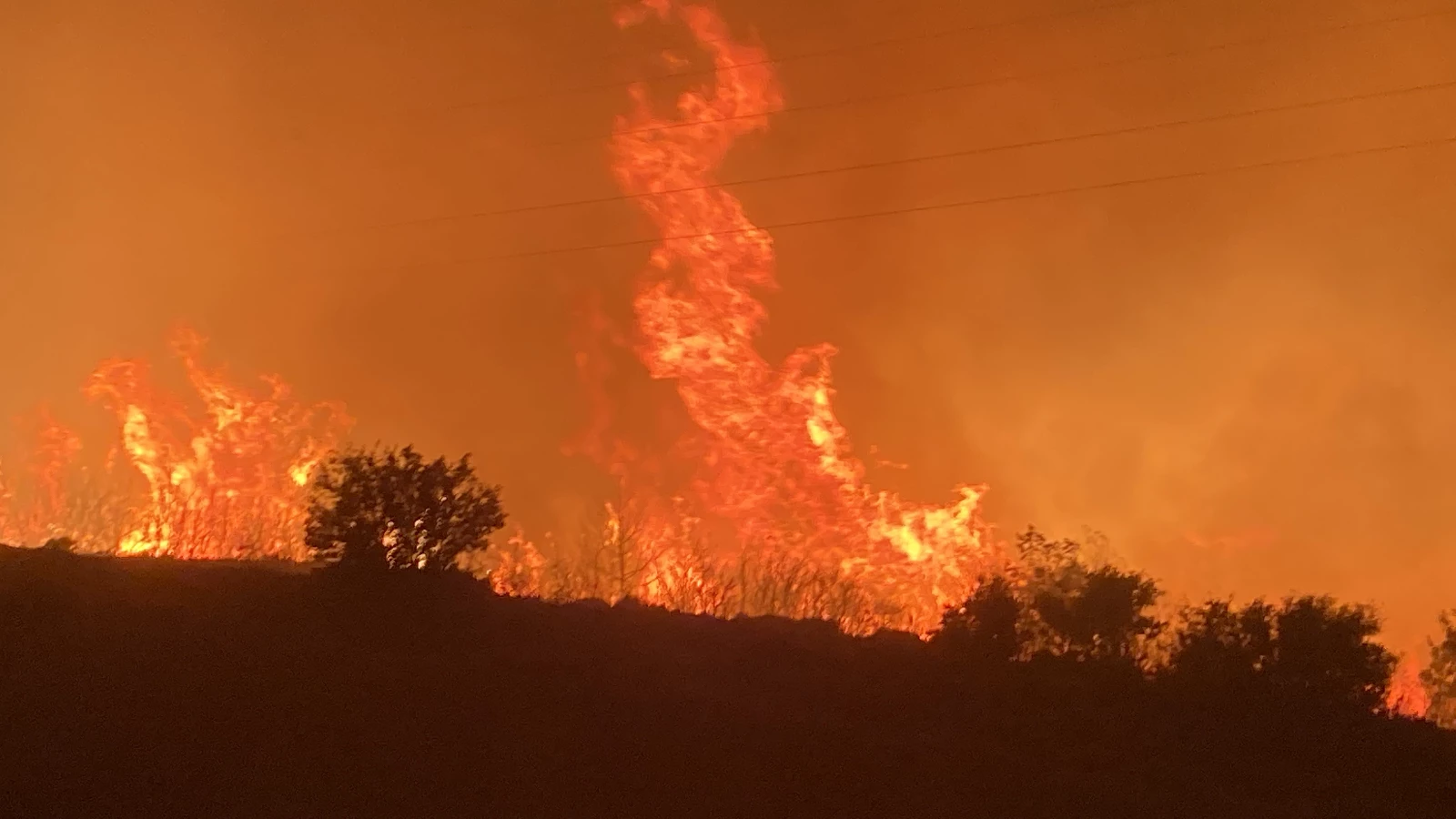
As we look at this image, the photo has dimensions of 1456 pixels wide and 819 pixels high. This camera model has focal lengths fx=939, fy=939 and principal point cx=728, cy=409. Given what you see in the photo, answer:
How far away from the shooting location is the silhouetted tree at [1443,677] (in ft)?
117

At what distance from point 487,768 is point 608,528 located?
40707 millimetres

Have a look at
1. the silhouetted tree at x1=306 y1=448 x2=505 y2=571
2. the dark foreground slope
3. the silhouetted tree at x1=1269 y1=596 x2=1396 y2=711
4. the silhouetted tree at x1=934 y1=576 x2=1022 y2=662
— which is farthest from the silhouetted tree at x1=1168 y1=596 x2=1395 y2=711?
the silhouetted tree at x1=306 y1=448 x2=505 y2=571

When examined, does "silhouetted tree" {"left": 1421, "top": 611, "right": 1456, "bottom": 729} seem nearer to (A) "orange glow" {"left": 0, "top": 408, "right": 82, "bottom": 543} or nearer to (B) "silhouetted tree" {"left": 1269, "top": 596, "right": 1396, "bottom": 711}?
(B) "silhouetted tree" {"left": 1269, "top": 596, "right": 1396, "bottom": 711}

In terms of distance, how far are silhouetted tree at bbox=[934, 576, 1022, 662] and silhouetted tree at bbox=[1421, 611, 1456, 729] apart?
23494mm

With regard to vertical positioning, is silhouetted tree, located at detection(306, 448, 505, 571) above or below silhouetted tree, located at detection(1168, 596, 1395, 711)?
above

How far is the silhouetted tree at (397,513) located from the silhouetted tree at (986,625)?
11328 mm

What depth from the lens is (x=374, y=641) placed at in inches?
557

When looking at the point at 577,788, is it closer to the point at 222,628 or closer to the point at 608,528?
the point at 222,628

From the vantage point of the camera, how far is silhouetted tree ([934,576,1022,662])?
22.2m

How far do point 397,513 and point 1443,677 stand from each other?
3952 cm

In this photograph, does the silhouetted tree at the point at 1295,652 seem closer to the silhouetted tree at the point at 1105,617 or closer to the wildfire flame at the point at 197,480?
the silhouetted tree at the point at 1105,617

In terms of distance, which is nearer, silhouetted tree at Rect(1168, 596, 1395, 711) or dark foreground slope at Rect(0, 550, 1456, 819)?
dark foreground slope at Rect(0, 550, 1456, 819)

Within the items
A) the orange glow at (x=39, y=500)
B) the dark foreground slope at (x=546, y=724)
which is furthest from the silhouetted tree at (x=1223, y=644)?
the orange glow at (x=39, y=500)

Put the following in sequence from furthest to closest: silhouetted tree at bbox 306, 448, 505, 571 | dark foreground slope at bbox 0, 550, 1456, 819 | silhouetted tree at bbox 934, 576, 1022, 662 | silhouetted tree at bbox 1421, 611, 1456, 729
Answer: silhouetted tree at bbox 1421, 611, 1456, 729 < silhouetted tree at bbox 934, 576, 1022, 662 < silhouetted tree at bbox 306, 448, 505, 571 < dark foreground slope at bbox 0, 550, 1456, 819
